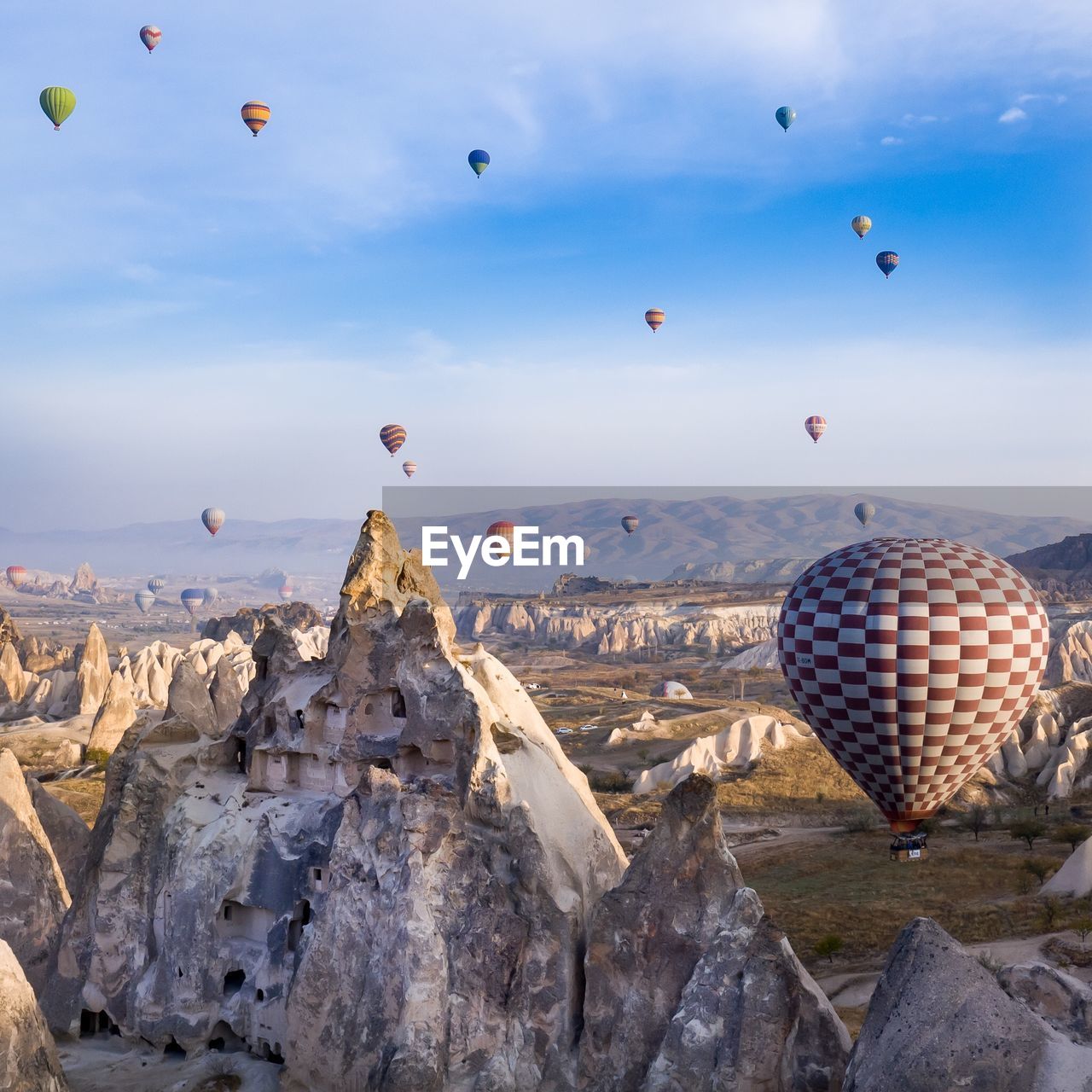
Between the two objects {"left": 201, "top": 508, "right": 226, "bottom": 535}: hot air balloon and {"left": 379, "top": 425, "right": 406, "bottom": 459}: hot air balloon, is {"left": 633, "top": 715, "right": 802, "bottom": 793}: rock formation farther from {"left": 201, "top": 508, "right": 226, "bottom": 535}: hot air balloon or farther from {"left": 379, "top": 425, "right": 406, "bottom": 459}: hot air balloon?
{"left": 201, "top": 508, "right": 226, "bottom": 535}: hot air balloon

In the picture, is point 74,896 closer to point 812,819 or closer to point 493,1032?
point 493,1032

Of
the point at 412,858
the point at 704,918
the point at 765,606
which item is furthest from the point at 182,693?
the point at 765,606

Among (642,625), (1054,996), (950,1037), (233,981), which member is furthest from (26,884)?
(642,625)

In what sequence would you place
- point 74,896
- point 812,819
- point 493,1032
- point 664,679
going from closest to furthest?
point 493,1032 → point 74,896 → point 812,819 → point 664,679

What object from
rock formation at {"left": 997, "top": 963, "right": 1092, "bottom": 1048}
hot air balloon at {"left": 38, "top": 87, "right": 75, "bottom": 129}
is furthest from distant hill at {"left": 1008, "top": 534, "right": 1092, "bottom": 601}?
rock formation at {"left": 997, "top": 963, "right": 1092, "bottom": 1048}

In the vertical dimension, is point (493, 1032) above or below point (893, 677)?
below

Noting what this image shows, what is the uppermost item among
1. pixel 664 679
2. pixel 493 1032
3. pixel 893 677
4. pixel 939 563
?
pixel 939 563

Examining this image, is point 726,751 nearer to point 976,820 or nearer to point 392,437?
point 976,820
